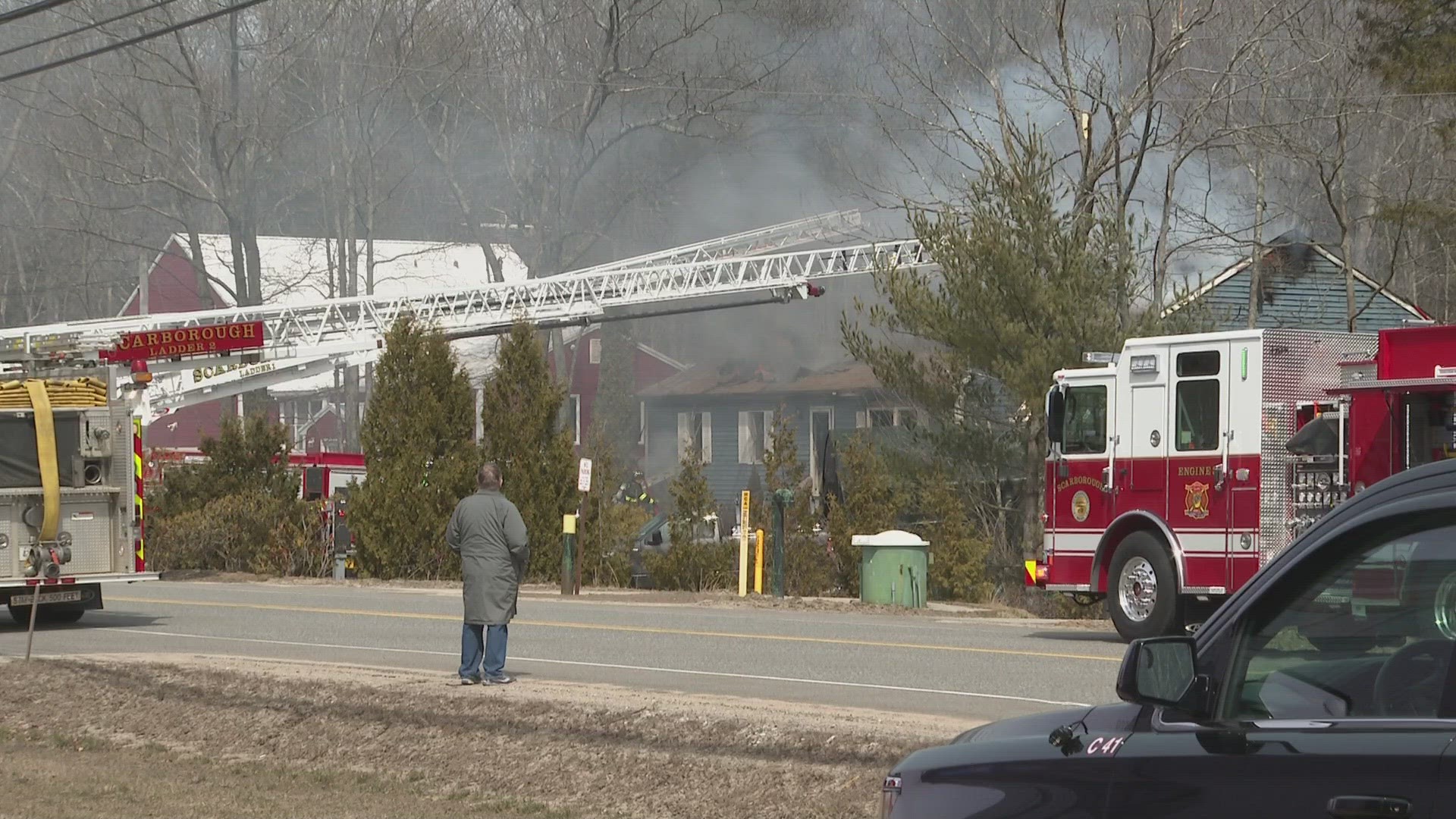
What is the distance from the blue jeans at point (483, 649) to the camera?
12750mm

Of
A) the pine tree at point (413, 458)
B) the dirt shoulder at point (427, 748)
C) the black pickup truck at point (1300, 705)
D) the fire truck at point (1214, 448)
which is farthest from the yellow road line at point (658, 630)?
the black pickup truck at point (1300, 705)

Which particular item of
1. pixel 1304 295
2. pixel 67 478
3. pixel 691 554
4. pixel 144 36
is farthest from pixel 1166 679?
pixel 1304 295

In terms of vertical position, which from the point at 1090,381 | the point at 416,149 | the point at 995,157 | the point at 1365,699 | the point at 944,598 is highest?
the point at 416,149

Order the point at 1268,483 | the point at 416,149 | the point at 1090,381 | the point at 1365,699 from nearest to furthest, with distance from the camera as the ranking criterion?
the point at 1365,699 → the point at 1268,483 → the point at 1090,381 → the point at 416,149

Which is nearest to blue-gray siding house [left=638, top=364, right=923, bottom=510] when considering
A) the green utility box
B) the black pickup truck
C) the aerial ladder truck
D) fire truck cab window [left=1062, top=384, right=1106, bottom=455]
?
the aerial ladder truck

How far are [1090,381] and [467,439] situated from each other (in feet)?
46.0

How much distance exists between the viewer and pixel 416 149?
51594mm

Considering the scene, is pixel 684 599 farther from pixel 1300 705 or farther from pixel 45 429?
pixel 1300 705

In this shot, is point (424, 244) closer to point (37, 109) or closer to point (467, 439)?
point (37, 109)

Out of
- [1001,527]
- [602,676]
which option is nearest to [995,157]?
[1001,527]

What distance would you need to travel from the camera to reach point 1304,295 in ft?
122

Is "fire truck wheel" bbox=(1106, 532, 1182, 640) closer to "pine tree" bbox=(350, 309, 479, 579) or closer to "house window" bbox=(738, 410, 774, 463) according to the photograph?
"pine tree" bbox=(350, 309, 479, 579)

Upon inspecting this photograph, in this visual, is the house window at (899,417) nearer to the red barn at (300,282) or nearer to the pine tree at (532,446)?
the pine tree at (532,446)

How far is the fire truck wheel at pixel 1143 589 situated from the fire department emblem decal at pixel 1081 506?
1.93 feet
